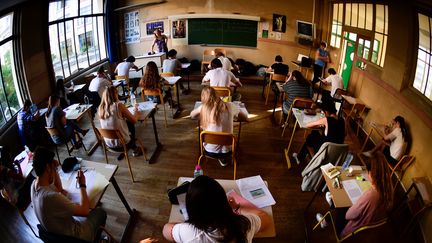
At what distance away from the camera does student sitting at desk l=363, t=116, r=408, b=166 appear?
13.6ft

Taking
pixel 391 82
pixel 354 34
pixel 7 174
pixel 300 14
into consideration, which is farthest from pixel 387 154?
pixel 300 14

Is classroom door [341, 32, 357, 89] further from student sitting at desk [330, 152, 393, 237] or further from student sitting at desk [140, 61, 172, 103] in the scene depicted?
student sitting at desk [330, 152, 393, 237]

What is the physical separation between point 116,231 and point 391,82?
18.0ft

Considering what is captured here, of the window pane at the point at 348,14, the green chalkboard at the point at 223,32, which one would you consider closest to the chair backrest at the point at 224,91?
the window pane at the point at 348,14

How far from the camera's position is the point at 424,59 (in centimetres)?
447

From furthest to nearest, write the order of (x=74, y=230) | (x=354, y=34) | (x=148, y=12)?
(x=148, y=12)
(x=354, y=34)
(x=74, y=230)

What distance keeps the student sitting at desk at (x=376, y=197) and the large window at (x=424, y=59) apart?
2666 mm

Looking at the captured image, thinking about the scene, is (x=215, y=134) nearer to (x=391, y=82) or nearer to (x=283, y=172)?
(x=283, y=172)

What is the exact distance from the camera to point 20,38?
530 centimetres

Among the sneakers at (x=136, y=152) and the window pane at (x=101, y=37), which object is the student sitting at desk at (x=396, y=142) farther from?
the window pane at (x=101, y=37)

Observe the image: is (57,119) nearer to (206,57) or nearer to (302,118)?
(302,118)

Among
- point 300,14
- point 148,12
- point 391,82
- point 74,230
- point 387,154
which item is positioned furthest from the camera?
point 148,12

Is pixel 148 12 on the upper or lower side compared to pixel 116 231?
upper

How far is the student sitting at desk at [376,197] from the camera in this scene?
2432mm
